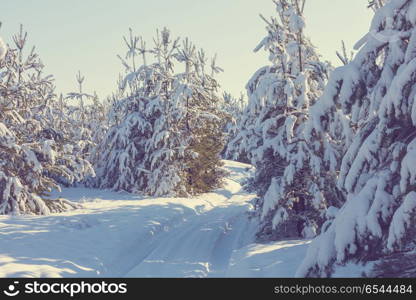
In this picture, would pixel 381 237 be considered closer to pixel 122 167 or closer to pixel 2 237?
pixel 2 237

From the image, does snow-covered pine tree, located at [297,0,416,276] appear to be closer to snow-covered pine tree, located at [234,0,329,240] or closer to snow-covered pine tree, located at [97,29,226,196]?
snow-covered pine tree, located at [234,0,329,240]

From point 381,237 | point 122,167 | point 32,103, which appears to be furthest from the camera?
point 122,167

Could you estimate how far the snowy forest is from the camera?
254 inches

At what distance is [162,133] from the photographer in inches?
1026

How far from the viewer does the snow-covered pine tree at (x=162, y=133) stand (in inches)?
1053

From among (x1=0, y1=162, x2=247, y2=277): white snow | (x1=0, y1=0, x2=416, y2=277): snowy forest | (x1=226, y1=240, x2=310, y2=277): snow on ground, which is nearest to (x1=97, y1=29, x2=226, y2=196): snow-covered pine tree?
(x1=0, y1=0, x2=416, y2=277): snowy forest

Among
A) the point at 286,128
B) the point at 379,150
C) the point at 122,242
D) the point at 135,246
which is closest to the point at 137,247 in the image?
the point at 135,246

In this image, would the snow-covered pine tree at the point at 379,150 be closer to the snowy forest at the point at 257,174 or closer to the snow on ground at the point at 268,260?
the snowy forest at the point at 257,174

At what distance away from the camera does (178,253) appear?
490 inches

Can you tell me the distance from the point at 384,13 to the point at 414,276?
4.20 meters

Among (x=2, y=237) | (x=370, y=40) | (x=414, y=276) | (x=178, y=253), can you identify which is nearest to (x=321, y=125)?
(x=370, y=40)

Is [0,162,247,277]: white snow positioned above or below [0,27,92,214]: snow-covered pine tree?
below

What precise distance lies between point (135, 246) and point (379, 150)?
27.7ft

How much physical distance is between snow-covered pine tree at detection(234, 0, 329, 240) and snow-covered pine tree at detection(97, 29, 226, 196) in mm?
11916
